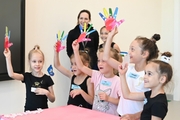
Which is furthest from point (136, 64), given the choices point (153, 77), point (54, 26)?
point (54, 26)

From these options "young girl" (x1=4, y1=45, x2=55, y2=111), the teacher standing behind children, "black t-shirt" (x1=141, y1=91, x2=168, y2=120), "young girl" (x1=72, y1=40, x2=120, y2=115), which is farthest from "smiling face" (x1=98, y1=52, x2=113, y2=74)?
the teacher standing behind children

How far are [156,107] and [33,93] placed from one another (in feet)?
3.43

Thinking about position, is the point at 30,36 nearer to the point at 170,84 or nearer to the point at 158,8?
the point at 170,84

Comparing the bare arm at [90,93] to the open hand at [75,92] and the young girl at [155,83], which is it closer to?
the open hand at [75,92]

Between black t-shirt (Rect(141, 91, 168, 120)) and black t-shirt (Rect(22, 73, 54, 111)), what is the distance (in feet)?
2.98

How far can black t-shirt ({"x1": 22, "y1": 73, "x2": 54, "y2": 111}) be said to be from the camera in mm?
2176

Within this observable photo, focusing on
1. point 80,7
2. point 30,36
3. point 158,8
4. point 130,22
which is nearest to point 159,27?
point 158,8

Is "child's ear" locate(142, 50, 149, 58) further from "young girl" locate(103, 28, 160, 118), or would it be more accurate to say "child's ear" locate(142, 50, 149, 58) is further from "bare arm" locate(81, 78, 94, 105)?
"bare arm" locate(81, 78, 94, 105)

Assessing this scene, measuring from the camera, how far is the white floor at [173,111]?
12.5ft

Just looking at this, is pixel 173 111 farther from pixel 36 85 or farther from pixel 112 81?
pixel 36 85

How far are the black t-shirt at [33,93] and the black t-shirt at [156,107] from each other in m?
0.91

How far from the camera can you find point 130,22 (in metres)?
4.70

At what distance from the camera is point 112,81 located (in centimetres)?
213

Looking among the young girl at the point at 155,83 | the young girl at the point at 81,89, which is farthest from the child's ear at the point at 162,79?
the young girl at the point at 81,89
